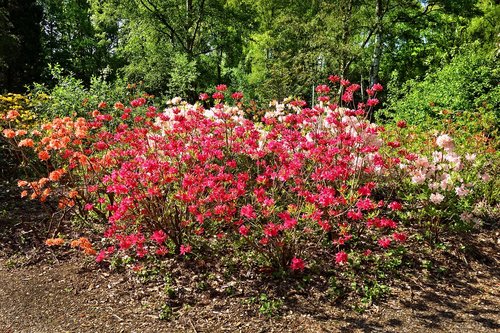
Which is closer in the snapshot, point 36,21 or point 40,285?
point 40,285

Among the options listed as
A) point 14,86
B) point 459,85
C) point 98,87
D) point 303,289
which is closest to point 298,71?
point 459,85

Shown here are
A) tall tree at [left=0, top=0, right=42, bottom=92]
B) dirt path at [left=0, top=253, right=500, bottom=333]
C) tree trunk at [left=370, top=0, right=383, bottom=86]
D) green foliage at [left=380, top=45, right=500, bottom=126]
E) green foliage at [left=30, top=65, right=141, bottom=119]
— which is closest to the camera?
dirt path at [left=0, top=253, right=500, bottom=333]

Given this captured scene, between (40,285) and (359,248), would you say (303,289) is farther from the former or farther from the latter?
(40,285)

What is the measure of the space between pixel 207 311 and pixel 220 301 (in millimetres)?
155

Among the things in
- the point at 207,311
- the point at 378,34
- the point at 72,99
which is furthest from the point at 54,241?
the point at 378,34

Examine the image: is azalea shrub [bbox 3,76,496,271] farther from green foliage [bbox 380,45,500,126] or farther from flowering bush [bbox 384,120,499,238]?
green foliage [bbox 380,45,500,126]

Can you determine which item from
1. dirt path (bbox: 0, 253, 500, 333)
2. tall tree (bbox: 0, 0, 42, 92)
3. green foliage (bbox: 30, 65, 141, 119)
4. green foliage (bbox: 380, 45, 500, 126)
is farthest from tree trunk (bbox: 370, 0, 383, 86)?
tall tree (bbox: 0, 0, 42, 92)

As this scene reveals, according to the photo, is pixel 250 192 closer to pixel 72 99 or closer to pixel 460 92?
pixel 72 99

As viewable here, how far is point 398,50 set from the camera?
67.0ft

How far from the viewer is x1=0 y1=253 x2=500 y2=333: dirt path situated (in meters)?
3.02

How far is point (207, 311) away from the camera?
3.21 meters

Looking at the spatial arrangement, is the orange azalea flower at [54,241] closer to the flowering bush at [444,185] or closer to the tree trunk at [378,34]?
the flowering bush at [444,185]

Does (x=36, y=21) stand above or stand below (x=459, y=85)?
above

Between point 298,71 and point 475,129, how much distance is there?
29.3 ft
